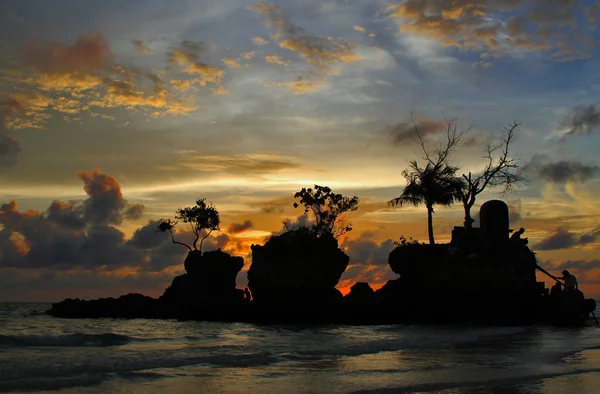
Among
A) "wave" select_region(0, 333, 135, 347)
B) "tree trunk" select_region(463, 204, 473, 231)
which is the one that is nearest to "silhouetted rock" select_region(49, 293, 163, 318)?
"wave" select_region(0, 333, 135, 347)

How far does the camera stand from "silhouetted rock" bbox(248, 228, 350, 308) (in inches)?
1925

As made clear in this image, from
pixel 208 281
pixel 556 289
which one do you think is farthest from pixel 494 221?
pixel 208 281

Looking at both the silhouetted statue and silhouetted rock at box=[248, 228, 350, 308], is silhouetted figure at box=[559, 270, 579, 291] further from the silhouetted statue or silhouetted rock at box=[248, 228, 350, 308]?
silhouetted rock at box=[248, 228, 350, 308]

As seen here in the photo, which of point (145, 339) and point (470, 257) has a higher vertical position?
point (470, 257)

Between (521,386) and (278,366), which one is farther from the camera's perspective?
(278,366)

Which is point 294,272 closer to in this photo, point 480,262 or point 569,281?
point 480,262

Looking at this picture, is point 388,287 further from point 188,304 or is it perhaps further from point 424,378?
point 424,378

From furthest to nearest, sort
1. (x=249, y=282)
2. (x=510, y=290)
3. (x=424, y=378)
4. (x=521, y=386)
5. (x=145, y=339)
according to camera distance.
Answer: (x=249, y=282) < (x=510, y=290) < (x=145, y=339) < (x=424, y=378) < (x=521, y=386)

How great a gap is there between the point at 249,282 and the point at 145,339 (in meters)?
23.1

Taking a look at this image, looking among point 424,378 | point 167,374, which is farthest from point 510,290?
point 167,374

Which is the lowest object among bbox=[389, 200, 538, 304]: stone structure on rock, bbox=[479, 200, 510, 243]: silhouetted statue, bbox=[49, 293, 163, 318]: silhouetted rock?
bbox=[49, 293, 163, 318]: silhouetted rock

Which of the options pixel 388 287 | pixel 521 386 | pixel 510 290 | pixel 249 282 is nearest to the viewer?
pixel 521 386

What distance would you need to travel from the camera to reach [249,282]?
169ft

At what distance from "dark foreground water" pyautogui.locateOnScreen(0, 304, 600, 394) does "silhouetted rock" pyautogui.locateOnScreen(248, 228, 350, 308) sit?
2132 centimetres
